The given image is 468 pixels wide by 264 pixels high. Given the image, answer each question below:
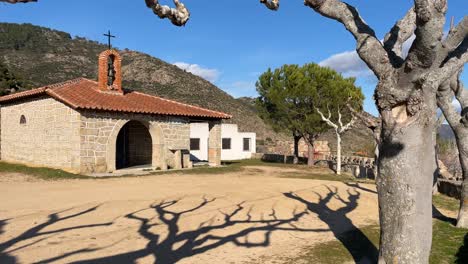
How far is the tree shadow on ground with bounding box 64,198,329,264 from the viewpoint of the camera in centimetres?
563

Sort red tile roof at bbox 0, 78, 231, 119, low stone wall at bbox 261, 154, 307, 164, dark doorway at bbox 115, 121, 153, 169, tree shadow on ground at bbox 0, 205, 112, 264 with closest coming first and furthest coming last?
tree shadow on ground at bbox 0, 205, 112, 264, red tile roof at bbox 0, 78, 231, 119, dark doorway at bbox 115, 121, 153, 169, low stone wall at bbox 261, 154, 307, 164

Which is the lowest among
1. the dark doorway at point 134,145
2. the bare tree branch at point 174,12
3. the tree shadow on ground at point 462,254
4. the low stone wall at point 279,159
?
the tree shadow on ground at point 462,254

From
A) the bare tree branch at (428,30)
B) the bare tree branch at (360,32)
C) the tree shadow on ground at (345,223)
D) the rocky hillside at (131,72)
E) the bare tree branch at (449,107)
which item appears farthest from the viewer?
the rocky hillside at (131,72)

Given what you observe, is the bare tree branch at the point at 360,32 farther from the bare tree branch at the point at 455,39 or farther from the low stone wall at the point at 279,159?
the low stone wall at the point at 279,159

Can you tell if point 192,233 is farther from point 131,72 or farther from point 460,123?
point 131,72

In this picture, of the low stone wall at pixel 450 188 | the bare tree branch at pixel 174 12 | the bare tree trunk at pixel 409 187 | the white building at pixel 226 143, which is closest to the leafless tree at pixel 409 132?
the bare tree trunk at pixel 409 187

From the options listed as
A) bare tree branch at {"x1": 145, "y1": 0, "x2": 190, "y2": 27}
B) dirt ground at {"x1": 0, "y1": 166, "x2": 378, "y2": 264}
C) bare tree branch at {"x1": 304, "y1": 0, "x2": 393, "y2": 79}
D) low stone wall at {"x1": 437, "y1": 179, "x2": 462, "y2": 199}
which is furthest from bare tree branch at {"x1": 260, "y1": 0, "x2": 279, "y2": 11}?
low stone wall at {"x1": 437, "y1": 179, "x2": 462, "y2": 199}

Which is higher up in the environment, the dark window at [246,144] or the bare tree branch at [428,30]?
the bare tree branch at [428,30]

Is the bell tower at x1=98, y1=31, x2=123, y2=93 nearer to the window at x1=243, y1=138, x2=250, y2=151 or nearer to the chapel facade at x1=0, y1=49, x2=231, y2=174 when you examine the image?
the chapel facade at x1=0, y1=49, x2=231, y2=174

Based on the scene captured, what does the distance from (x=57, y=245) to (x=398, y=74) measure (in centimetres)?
533

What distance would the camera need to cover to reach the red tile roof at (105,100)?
54.1ft

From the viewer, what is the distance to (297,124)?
24391 mm

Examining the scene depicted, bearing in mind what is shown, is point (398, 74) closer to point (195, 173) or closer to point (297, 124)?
point (195, 173)

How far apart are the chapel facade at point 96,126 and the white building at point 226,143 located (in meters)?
5.07
